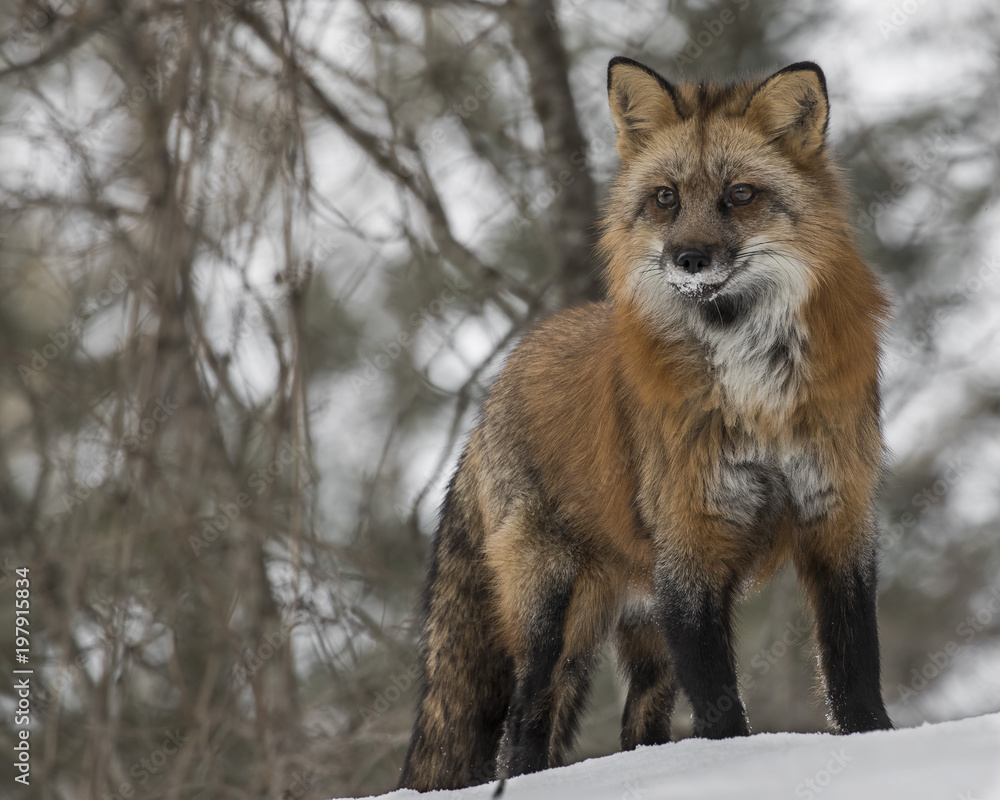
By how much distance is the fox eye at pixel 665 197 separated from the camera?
4.38 m

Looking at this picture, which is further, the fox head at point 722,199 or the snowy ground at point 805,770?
the fox head at point 722,199

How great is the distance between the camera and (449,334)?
7.48 metres

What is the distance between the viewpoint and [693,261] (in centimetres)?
399

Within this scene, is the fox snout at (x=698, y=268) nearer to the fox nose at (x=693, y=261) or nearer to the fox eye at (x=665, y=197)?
the fox nose at (x=693, y=261)

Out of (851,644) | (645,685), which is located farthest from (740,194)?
(645,685)

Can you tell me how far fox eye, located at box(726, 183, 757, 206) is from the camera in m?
4.25

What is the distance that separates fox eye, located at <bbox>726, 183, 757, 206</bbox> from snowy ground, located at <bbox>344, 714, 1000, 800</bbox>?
6.92 feet

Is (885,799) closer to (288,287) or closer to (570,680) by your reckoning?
(570,680)

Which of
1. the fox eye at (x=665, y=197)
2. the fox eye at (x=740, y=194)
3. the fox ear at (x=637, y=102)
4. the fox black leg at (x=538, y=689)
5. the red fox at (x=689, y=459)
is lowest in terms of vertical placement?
the fox black leg at (x=538, y=689)

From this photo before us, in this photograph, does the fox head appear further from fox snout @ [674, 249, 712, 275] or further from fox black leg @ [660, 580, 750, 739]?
fox black leg @ [660, 580, 750, 739]

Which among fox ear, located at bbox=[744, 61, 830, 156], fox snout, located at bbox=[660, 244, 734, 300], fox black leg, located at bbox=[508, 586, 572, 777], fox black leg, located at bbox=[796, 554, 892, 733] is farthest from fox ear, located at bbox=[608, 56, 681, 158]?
fox black leg, located at bbox=[508, 586, 572, 777]

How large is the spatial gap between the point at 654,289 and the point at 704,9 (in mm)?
6387

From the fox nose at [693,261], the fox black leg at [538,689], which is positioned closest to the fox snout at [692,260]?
the fox nose at [693,261]

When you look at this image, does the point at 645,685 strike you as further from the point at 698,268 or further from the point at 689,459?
the point at 698,268
